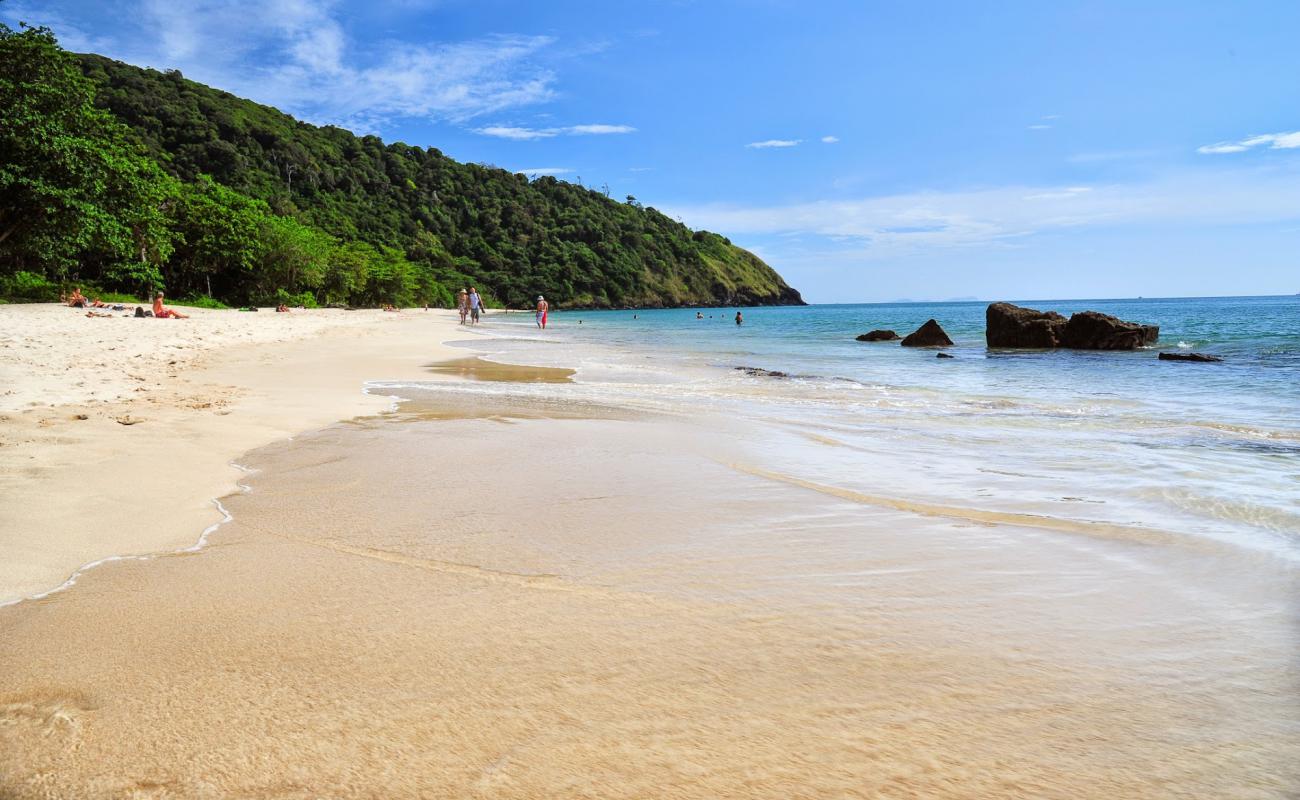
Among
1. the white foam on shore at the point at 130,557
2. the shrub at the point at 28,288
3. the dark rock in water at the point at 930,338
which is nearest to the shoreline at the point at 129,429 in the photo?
the white foam on shore at the point at 130,557

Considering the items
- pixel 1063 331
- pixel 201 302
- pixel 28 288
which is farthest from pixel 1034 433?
pixel 201 302

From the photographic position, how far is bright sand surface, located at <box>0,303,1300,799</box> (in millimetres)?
1691

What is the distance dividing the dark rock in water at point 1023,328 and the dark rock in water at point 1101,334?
523mm

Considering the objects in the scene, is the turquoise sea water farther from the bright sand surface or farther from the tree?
the tree

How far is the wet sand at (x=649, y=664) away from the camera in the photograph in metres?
1.69

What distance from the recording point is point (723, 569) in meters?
3.14

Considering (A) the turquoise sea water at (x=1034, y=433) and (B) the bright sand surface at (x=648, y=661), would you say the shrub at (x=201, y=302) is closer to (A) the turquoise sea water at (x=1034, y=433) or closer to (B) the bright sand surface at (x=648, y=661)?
(A) the turquoise sea water at (x=1034, y=433)

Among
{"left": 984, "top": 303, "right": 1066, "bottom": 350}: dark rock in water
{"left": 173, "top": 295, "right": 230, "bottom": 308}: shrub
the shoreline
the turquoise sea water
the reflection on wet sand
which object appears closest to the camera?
the shoreline

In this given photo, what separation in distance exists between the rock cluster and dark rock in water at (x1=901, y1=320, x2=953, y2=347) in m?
1.80

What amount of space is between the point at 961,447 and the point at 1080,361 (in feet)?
58.3

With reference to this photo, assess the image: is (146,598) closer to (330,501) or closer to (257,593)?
(257,593)

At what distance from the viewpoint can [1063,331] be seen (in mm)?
27375

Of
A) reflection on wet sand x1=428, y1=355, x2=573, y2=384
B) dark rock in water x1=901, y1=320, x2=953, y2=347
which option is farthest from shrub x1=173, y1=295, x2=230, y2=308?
dark rock in water x1=901, y1=320, x2=953, y2=347

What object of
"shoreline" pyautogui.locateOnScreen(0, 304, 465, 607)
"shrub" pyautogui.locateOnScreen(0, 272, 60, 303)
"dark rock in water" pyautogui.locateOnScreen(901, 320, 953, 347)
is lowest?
"shoreline" pyautogui.locateOnScreen(0, 304, 465, 607)
